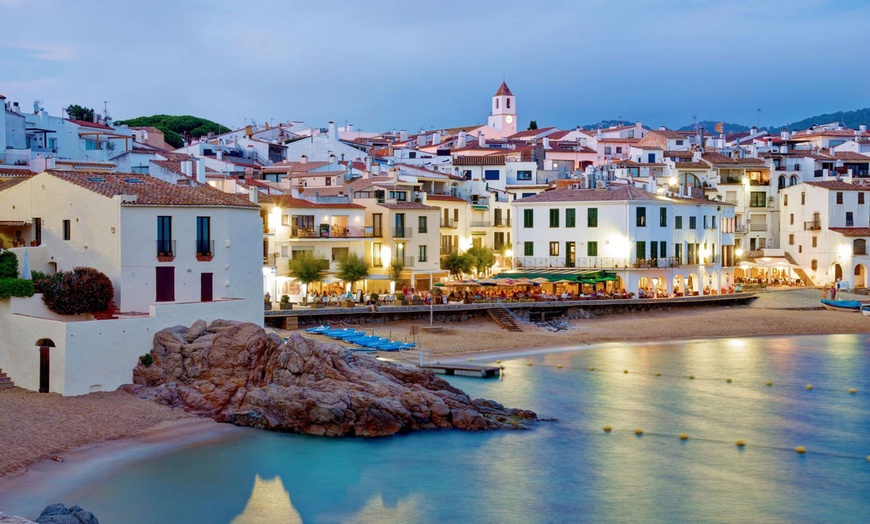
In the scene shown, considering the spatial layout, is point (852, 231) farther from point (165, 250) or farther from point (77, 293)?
point (77, 293)

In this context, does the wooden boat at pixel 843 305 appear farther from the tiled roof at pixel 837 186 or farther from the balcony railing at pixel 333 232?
the balcony railing at pixel 333 232

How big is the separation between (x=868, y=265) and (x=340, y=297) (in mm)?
42857

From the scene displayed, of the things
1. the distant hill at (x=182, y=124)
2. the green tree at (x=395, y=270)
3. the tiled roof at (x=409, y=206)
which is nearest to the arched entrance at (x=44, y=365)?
the green tree at (x=395, y=270)

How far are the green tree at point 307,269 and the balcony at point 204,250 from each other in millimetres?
18497

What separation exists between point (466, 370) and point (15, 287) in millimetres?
17939

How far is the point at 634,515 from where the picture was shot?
89.4 feet

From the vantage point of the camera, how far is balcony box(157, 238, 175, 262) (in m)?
38.5

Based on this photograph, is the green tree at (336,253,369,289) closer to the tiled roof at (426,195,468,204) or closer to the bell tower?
the tiled roof at (426,195,468,204)

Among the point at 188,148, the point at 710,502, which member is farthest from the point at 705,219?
the point at 710,502

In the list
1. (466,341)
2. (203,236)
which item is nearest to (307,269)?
(466,341)

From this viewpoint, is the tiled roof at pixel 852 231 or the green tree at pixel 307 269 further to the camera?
the tiled roof at pixel 852 231

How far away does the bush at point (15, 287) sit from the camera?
35.5 meters

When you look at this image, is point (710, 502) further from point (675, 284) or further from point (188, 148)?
point (188, 148)

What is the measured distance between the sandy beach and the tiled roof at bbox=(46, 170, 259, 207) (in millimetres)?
7580
